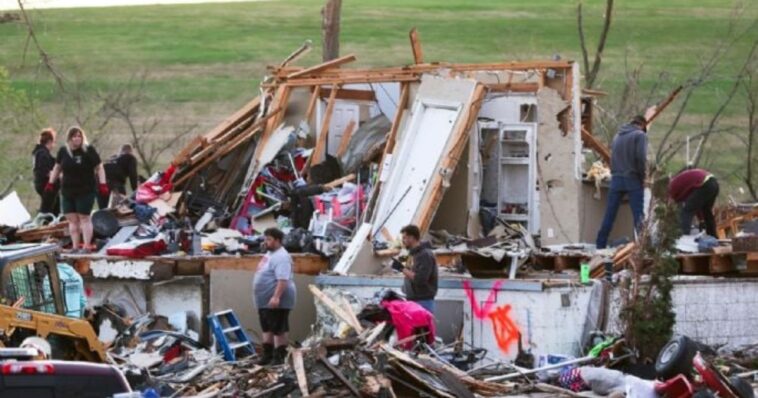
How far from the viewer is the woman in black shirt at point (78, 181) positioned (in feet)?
77.9

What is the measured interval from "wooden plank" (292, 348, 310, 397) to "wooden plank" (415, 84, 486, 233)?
20.9 feet

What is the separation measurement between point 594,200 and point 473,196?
6.33 feet

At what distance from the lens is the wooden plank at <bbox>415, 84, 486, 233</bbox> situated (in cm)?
2448

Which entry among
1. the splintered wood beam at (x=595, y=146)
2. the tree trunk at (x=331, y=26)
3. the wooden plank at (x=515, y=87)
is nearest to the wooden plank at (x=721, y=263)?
the wooden plank at (x=515, y=87)

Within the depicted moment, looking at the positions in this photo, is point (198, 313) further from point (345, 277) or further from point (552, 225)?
point (552, 225)

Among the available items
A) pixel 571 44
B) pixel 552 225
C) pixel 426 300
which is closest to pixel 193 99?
pixel 571 44

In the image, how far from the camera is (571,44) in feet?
204

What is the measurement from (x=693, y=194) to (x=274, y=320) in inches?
275

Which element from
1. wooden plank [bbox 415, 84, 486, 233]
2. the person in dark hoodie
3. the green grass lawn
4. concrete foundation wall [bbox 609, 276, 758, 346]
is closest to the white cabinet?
wooden plank [bbox 415, 84, 486, 233]

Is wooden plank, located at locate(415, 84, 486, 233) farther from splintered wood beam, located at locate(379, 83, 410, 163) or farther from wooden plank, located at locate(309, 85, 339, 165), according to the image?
wooden plank, located at locate(309, 85, 339, 165)

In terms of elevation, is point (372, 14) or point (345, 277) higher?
point (372, 14)

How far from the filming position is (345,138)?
27.5 metres

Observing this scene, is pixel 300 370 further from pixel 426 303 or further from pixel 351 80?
pixel 351 80

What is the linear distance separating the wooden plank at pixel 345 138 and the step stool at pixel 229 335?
544 cm
